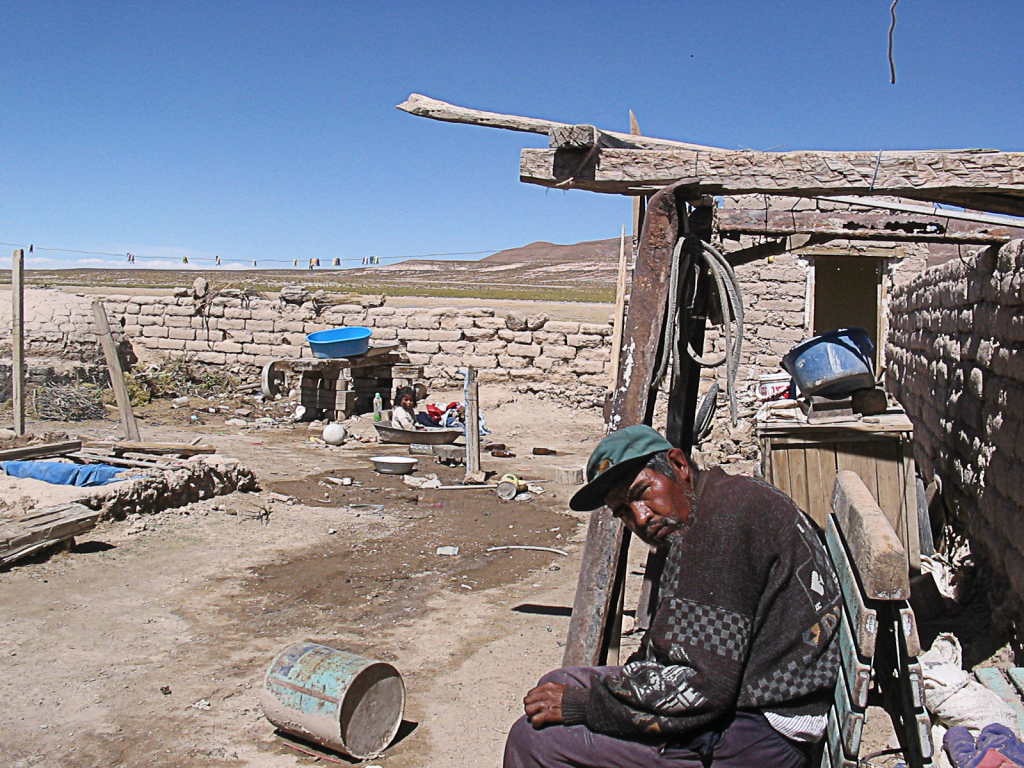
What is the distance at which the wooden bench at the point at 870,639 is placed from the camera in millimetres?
2225

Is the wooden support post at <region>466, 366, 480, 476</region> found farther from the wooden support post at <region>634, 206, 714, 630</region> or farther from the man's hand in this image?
the man's hand

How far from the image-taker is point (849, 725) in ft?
7.25

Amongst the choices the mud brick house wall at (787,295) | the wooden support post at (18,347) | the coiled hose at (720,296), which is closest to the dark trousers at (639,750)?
the coiled hose at (720,296)

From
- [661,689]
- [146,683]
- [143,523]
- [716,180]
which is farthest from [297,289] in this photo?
[661,689]

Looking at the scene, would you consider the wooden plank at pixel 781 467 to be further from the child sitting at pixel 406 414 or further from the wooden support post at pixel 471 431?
the child sitting at pixel 406 414

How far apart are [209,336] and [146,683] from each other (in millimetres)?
12756

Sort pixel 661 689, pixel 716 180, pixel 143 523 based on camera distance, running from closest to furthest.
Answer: pixel 661 689 < pixel 716 180 < pixel 143 523

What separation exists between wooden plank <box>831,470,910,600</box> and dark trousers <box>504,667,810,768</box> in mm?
469

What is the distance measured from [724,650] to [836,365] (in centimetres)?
309

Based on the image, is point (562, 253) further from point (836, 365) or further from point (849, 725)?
point (849, 725)

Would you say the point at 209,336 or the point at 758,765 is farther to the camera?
the point at 209,336

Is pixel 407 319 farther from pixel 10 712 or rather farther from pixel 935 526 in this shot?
pixel 10 712

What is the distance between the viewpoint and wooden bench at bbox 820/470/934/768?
7.30 ft

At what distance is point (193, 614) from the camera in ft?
18.2
